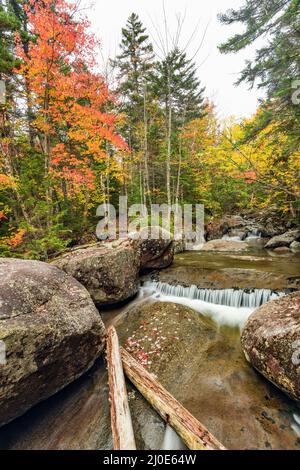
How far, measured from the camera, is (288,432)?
8.62ft

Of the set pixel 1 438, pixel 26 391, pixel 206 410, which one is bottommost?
pixel 1 438

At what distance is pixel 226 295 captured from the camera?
5.80 meters

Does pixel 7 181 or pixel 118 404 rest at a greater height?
pixel 7 181

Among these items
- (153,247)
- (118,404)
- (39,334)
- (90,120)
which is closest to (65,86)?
(90,120)

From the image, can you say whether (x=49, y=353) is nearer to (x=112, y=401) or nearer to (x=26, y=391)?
(x=26, y=391)

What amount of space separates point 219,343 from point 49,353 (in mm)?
3309

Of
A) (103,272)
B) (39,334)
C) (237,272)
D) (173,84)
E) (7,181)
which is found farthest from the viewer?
(173,84)

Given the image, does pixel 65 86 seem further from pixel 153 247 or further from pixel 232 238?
pixel 232 238

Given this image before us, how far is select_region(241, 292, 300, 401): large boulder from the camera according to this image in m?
2.80

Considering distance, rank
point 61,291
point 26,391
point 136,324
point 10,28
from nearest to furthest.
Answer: point 26,391
point 61,291
point 136,324
point 10,28

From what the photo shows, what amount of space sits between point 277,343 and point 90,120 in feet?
35.6

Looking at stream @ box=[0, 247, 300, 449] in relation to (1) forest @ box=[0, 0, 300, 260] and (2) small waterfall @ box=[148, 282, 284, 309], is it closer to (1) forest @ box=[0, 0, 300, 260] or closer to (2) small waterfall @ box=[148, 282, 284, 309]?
(2) small waterfall @ box=[148, 282, 284, 309]

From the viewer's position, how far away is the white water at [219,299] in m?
5.22

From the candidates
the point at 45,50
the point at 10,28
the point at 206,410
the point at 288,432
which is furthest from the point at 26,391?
the point at 10,28
